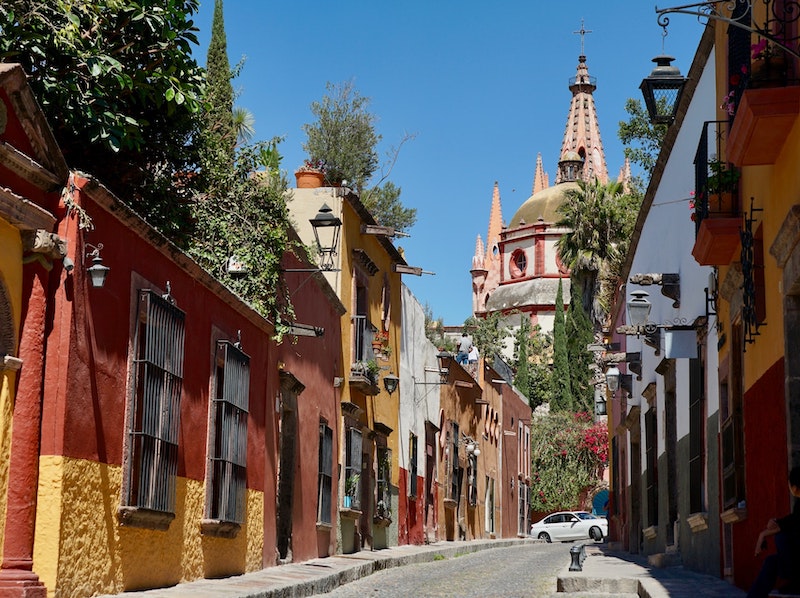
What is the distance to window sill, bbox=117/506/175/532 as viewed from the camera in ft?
36.0

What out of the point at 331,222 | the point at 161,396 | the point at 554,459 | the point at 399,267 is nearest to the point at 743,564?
the point at 161,396

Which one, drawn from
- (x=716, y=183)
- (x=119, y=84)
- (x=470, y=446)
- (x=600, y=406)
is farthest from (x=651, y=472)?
(x=470, y=446)

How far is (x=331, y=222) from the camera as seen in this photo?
57.4 feet

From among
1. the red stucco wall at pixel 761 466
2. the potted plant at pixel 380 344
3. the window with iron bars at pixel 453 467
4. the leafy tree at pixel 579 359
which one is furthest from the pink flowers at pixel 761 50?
the leafy tree at pixel 579 359

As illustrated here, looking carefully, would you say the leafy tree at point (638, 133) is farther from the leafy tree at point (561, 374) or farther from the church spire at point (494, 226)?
the church spire at point (494, 226)

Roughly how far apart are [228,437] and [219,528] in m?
1.09

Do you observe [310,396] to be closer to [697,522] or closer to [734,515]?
[697,522]

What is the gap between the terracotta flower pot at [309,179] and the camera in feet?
76.1

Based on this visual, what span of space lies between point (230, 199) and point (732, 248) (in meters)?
7.27

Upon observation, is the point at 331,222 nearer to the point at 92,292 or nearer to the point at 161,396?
the point at 161,396

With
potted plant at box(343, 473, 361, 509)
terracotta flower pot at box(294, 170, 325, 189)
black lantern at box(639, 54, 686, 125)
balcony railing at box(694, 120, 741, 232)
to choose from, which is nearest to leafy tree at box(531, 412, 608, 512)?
potted plant at box(343, 473, 361, 509)

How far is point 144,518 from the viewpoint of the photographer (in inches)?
449

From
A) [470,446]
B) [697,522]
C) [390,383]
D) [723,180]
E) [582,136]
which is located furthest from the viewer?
[582,136]

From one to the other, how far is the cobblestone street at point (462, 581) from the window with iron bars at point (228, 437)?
1.70 metres
